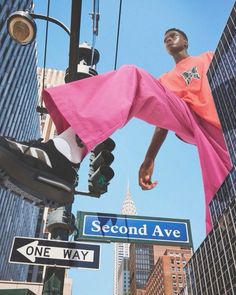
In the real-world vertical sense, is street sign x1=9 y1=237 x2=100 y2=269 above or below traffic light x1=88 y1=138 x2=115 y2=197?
below

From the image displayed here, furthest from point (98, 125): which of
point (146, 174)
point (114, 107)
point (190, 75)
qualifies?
point (190, 75)

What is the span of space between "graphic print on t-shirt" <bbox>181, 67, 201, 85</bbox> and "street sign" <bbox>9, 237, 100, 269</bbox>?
2799mm

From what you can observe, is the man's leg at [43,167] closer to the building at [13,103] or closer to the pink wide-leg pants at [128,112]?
the pink wide-leg pants at [128,112]

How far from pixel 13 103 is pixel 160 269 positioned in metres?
78.0

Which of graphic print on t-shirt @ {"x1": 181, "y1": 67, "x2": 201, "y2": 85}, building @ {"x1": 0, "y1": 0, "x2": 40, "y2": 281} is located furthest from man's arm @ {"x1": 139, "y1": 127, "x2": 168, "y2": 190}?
building @ {"x1": 0, "y1": 0, "x2": 40, "y2": 281}

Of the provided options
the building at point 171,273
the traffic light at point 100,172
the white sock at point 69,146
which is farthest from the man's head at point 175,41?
the building at point 171,273

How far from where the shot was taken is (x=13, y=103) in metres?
63.3

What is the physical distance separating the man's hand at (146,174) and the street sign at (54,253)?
1355 mm

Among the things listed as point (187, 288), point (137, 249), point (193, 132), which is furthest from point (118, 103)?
point (137, 249)

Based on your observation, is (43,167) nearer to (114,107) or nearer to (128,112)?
(114,107)

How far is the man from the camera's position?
280 centimetres

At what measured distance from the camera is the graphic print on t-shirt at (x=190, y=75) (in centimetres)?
522

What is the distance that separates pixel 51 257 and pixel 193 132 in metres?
2.36

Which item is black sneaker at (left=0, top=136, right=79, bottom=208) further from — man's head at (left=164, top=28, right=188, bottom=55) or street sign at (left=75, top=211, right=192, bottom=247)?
man's head at (left=164, top=28, right=188, bottom=55)
